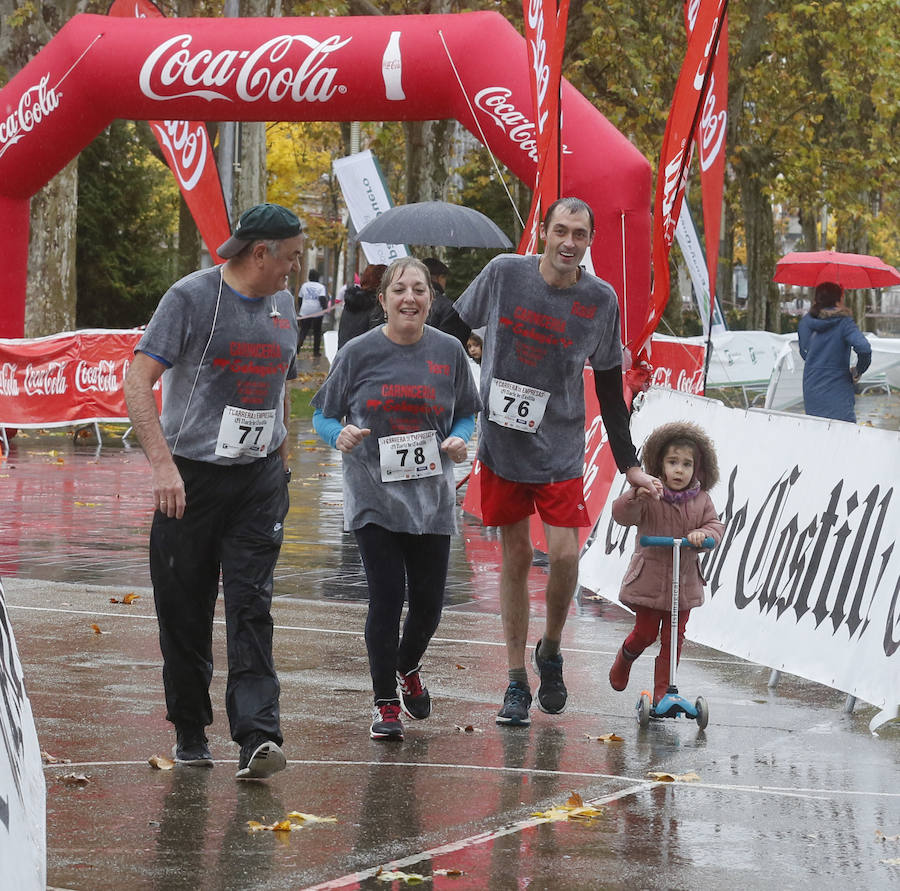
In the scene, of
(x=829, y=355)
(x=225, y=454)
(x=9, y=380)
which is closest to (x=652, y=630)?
(x=225, y=454)

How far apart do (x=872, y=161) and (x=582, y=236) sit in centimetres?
2959

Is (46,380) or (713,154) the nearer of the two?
(713,154)

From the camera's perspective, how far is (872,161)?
3497cm

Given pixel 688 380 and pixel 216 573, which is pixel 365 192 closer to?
pixel 688 380

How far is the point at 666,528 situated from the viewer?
7.04 m

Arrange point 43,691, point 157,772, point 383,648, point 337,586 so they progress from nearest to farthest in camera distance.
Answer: point 157,772, point 383,648, point 43,691, point 337,586

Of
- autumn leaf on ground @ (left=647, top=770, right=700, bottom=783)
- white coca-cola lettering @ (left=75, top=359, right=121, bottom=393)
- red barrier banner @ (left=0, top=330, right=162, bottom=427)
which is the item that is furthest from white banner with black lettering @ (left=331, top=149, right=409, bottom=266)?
autumn leaf on ground @ (left=647, top=770, right=700, bottom=783)

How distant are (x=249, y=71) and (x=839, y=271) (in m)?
11.1

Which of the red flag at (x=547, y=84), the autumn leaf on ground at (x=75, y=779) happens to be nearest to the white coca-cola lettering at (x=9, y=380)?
the red flag at (x=547, y=84)

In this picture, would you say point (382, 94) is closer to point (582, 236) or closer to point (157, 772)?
point (582, 236)

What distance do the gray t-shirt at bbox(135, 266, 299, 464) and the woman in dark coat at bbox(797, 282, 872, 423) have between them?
33.3 ft

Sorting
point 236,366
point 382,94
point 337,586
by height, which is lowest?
point 337,586

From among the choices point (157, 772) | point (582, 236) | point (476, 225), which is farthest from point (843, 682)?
point (476, 225)

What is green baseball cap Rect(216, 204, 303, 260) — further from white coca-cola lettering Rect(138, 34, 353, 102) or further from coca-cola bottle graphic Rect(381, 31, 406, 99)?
white coca-cola lettering Rect(138, 34, 353, 102)
